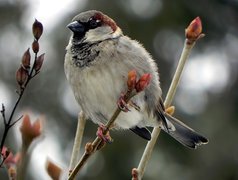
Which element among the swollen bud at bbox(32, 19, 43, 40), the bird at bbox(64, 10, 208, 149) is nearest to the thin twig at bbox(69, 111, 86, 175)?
the swollen bud at bbox(32, 19, 43, 40)

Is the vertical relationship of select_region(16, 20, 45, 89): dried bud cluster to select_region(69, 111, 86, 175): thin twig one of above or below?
above

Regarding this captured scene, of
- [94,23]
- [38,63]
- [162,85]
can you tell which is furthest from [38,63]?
[162,85]

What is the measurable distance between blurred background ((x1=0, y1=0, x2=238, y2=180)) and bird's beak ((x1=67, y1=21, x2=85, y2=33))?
4.20m

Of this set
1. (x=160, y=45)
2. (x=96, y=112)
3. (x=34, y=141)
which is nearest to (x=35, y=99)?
(x=160, y=45)

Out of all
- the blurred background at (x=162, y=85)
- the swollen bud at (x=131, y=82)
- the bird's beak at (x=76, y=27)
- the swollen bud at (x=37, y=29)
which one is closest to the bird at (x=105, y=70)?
the bird's beak at (x=76, y=27)

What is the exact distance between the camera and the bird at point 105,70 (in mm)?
2371

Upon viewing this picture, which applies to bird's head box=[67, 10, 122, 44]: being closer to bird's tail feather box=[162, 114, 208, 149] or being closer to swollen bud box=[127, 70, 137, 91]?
bird's tail feather box=[162, 114, 208, 149]

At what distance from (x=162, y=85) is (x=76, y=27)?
4.90m

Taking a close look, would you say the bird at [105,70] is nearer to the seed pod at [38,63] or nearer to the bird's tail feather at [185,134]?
the bird's tail feather at [185,134]

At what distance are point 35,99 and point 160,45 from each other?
5.71 ft

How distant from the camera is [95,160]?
23.9 feet

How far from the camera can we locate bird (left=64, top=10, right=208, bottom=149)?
7.78 ft

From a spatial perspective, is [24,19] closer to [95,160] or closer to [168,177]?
[95,160]

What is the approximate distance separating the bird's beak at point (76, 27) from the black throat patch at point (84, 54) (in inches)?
2.6
